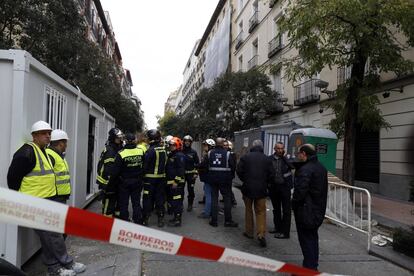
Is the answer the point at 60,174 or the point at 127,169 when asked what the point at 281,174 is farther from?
the point at 60,174

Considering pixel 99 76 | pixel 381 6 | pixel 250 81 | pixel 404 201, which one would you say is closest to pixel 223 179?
pixel 381 6

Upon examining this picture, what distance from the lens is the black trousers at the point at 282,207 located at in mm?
7672

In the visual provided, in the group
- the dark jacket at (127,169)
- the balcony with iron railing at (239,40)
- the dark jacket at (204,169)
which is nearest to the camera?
the dark jacket at (127,169)

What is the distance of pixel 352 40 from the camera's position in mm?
10539

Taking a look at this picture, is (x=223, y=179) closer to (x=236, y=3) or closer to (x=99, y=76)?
(x=99, y=76)

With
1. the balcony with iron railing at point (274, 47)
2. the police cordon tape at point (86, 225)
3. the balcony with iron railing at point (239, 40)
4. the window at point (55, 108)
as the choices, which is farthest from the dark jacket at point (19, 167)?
the balcony with iron railing at point (239, 40)

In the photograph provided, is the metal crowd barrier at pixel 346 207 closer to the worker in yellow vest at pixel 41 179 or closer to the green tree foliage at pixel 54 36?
the worker in yellow vest at pixel 41 179

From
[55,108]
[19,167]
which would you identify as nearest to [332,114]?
[55,108]

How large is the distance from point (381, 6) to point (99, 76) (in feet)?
44.0

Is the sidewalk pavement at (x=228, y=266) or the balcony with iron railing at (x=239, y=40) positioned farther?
the balcony with iron railing at (x=239, y=40)

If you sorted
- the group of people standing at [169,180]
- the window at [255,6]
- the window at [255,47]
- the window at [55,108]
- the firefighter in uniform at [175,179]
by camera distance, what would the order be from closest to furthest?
the group of people standing at [169,180], the window at [55,108], the firefighter in uniform at [175,179], the window at [255,47], the window at [255,6]

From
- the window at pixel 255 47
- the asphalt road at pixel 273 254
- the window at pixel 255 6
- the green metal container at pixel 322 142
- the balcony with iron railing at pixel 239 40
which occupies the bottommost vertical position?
the asphalt road at pixel 273 254

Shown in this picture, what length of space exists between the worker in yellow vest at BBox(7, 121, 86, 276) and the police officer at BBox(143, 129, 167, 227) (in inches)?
122

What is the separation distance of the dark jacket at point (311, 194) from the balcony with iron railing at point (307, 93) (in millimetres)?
15317
